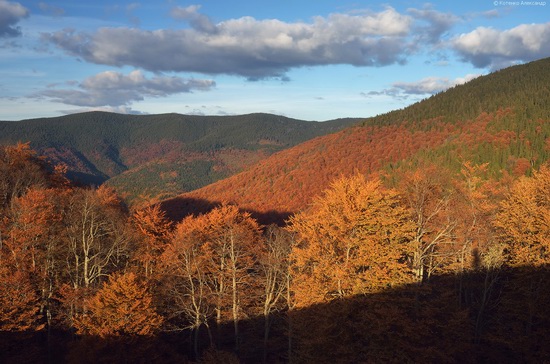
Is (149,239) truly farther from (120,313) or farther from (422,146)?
(422,146)

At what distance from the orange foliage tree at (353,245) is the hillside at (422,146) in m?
78.0

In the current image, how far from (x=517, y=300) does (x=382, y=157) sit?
347 ft

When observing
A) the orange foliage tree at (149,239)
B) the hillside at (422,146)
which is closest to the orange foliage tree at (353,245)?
the orange foliage tree at (149,239)

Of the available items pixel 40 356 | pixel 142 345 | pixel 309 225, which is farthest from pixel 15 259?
pixel 309 225

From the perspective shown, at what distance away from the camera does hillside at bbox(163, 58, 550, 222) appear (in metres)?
100

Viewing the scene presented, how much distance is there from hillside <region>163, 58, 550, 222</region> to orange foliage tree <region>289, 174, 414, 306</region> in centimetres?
7800

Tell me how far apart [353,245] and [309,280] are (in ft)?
9.41

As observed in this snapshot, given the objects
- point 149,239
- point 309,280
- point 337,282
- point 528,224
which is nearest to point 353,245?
point 337,282

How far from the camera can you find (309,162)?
5207 inches

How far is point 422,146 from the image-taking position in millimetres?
121438

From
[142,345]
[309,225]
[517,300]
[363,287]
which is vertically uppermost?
[309,225]

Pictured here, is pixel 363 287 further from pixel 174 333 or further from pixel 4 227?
pixel 4 227

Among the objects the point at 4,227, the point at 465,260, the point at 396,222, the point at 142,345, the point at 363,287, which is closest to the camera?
the point at 363,287

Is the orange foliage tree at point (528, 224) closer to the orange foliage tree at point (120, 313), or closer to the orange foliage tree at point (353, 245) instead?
the orange foliage tree at point (353, 245)
